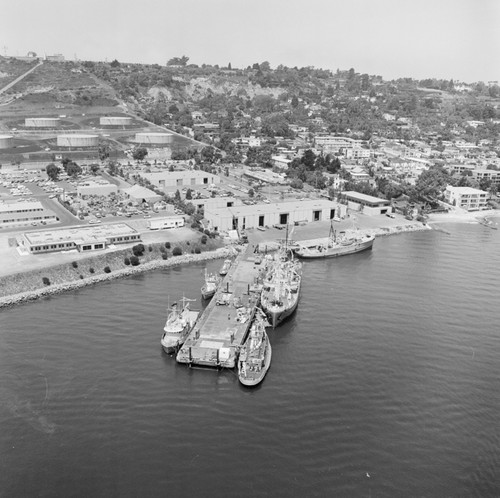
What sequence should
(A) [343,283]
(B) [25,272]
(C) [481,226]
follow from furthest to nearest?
(C) [481,226]
(A) [343,283]
(B) [25,272]

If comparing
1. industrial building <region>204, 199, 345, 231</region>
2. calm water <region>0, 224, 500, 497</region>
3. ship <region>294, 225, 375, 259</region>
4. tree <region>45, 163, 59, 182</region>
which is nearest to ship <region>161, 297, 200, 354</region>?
calm water <region>0, 224, 500, 497</region>

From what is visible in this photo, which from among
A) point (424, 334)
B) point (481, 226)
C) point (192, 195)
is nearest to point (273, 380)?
point (424, 334)

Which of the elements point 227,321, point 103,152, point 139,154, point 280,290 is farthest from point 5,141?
point 227,321

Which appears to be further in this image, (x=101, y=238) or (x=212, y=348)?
(x=101, y=238)

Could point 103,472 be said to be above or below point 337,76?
below

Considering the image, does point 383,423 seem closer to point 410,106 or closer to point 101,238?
point 101,238

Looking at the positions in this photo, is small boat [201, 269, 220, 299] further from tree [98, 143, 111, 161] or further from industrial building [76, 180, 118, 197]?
tree [98, 143, 111, 161]
